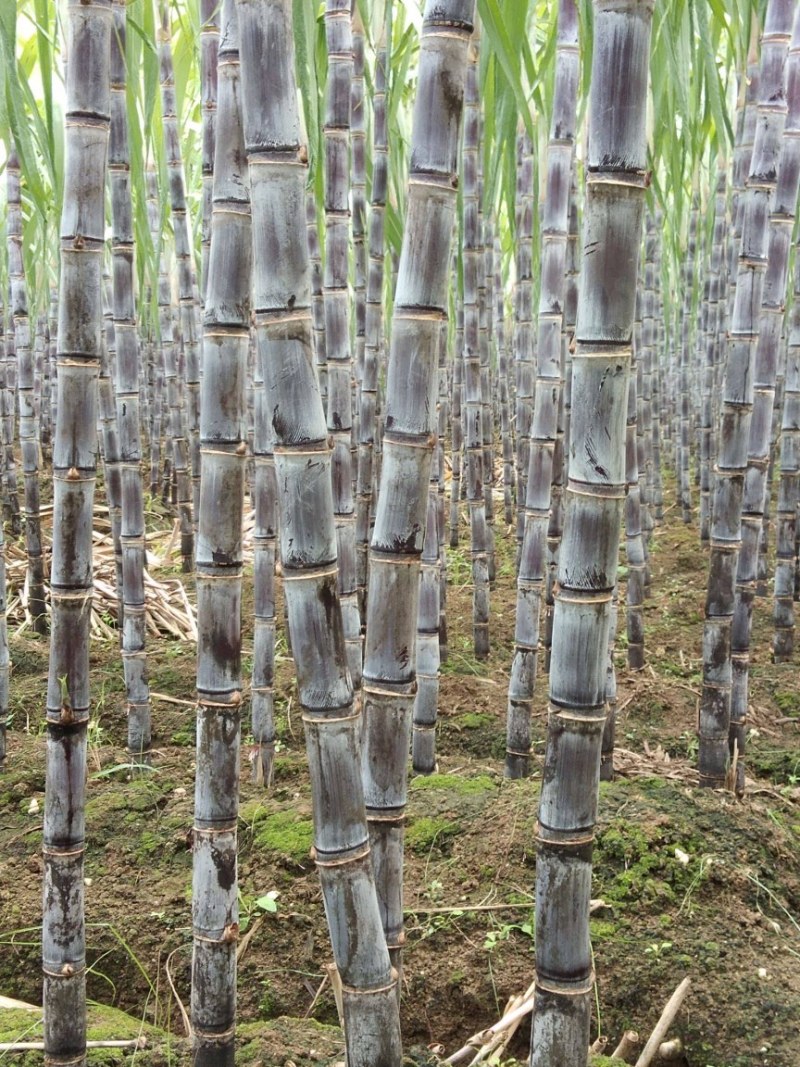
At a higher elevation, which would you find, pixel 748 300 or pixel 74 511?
pixel 748 300

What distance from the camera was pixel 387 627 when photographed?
1.20m

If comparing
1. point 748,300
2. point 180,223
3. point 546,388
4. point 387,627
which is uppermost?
point 180,223

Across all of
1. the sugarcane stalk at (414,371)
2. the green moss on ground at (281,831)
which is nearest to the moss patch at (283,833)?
the green moss on ground at (281,831)

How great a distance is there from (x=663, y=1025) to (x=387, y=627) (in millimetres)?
1121

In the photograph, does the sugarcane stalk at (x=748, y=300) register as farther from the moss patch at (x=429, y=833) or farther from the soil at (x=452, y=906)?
the moss patch at (x=429, y=833)

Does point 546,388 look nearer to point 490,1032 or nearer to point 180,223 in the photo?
point 490,1032

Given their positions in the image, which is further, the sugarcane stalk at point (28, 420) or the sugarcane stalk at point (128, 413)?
the sugarcane stalk at point (28, 420)

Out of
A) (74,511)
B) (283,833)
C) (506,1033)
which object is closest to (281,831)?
(283,833)

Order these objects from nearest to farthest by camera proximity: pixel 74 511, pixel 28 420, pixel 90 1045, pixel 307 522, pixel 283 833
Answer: pixel 307 522 < pixel 74 511 < pixel 90 1045 < pixel 283 833 < pixel 28 420

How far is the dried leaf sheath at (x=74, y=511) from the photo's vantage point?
1367mm

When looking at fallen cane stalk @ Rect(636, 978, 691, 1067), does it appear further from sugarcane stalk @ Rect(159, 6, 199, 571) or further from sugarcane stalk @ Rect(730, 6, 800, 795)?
sugarcane stalk @ Rect(159, 6, 199, 571)

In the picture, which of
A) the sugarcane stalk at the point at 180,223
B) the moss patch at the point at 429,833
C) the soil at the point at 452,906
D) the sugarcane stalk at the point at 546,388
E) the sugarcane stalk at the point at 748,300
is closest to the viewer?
the soil at the point at 452,906

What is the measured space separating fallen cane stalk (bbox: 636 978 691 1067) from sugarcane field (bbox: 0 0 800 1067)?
2cm

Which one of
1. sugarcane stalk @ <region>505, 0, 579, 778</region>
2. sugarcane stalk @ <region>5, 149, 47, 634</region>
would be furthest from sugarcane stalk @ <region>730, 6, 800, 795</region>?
sugarcane stalk @ <region>5, 149, 47, 634</region>
